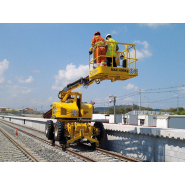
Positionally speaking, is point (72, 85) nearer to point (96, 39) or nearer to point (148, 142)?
point (96, 39)

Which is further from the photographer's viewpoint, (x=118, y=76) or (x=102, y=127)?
(x=102, y=127)

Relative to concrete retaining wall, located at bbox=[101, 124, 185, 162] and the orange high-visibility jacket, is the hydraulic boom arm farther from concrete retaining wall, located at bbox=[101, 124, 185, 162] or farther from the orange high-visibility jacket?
concrete retaining wall, located at bbox=[101, 124, 185, 162]

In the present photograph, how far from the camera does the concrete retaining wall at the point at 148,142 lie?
7.79 metres

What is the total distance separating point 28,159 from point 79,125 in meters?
3.33

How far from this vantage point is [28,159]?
9695 mm

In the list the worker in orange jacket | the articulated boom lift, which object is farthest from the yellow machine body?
the worker in orange jacket

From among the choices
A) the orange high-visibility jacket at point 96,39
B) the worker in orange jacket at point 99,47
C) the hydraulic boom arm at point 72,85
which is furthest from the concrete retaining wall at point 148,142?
the orange high-visibility jacket at point 96,39

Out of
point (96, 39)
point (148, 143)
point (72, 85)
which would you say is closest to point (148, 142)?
point (148, 143)

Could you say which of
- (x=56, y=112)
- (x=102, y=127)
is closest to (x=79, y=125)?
(x=102, y=127)

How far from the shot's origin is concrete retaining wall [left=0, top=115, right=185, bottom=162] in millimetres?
7789

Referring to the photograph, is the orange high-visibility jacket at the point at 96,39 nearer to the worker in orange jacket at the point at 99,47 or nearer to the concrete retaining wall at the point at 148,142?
the worker in orange jacket at the point at 99,47

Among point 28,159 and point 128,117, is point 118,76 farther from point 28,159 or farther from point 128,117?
point 128,117

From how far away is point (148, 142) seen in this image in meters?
9.21

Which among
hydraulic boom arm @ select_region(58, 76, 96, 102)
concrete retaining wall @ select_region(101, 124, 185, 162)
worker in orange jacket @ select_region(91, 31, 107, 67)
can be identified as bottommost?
concrete retaining wall @ select_region(101, 124, 185, 162)
